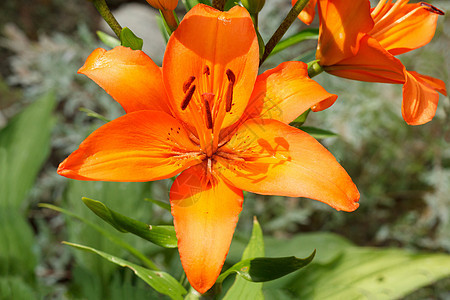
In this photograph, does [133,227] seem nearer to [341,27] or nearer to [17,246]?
[341,27]

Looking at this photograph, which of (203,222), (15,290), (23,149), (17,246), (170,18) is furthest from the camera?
(23,149)

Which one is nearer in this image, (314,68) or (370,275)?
(314,68)

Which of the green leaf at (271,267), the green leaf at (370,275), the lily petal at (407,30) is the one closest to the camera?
the green leaf at (271,267)

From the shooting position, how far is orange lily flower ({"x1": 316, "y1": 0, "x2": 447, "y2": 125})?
2.26ft

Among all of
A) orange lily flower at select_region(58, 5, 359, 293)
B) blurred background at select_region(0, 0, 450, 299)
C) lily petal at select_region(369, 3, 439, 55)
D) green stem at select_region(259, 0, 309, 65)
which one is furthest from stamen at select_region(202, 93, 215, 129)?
blurred background at select_region(0, 0, 450, 299)

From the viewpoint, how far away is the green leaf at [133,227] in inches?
27.8

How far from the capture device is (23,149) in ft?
5.40

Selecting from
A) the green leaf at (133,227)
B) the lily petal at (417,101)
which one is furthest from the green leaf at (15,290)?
the lily petal at (417,101)

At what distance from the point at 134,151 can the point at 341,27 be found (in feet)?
1.34

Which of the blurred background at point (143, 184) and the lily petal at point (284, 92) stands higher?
the lily petal at point (284, 92)

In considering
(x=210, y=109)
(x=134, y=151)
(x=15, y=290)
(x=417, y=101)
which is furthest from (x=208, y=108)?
(x=15, y=290)

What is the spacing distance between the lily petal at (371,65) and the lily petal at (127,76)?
1.07 feet

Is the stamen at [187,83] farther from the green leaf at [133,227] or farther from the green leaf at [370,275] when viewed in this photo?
the green leaf at [370,275]

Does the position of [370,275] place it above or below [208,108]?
below
